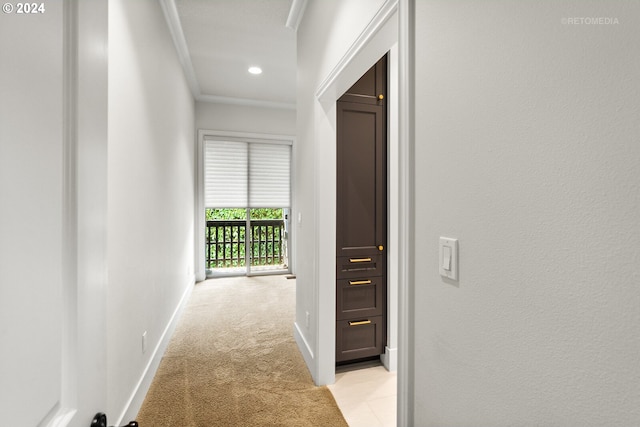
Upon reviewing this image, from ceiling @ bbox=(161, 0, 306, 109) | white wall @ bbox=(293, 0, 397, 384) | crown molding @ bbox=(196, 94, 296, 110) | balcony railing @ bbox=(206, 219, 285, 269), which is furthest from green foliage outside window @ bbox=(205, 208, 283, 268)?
white wall @ bbox=(293, 0, 397, 384)

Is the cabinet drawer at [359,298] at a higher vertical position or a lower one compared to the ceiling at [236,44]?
lower

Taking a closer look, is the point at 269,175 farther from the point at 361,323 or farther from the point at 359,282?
the point at 361,323

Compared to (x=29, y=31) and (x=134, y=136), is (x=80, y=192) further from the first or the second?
(x=134, y=136)

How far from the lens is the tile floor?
5.95 ft

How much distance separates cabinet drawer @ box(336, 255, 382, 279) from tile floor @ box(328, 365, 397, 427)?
730 millimetres

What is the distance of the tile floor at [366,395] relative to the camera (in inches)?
71.4

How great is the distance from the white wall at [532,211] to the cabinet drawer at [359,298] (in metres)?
1.36

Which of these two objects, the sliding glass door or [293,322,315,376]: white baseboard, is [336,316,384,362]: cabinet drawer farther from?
the sliding glass door

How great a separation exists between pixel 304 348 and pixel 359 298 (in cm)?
63

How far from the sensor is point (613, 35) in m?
0.49

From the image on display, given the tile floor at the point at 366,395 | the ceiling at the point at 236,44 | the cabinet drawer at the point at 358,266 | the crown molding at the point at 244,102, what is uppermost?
the crown molding at the point at 244,102

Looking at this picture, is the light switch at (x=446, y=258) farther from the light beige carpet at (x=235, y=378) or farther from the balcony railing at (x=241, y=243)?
the balcony railing at (x=241, y=243)

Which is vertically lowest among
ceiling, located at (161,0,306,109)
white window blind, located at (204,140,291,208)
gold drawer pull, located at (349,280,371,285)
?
gold drawer pull, located at (349,280,371,285)

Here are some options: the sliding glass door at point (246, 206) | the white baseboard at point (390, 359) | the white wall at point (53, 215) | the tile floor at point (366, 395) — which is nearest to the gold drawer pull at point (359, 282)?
the white baseboard at point (390, 359)
